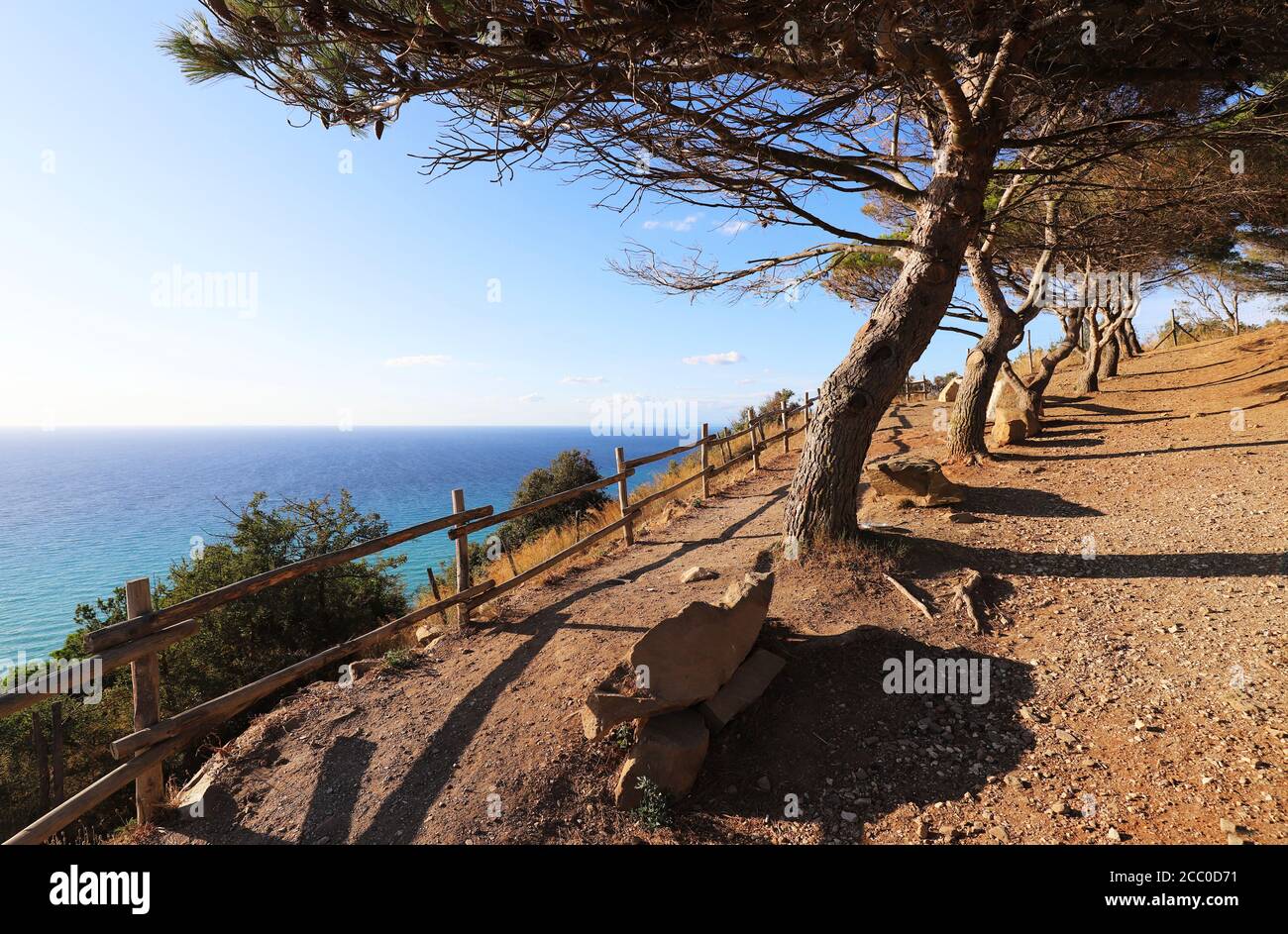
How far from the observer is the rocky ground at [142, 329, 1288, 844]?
3.07 meters

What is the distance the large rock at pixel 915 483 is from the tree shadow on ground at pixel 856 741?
3.22 meters

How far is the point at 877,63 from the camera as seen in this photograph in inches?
184

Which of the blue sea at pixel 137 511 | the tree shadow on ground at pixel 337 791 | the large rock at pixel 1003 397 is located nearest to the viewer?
the tree shadow on ground at pixel 337 791

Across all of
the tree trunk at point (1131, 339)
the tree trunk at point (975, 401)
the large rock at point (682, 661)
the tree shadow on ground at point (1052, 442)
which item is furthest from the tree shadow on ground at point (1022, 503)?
the tree trunk at point (1131, 339)

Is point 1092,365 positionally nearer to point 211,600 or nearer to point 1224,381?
point 1224,381

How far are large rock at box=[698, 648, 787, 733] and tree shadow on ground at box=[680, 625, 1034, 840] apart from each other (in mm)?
112

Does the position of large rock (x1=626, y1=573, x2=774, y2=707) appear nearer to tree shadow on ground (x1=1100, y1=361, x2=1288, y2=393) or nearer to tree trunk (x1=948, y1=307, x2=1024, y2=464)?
tree trunk (x1=948, y1=307, x2=1024, y2=464)

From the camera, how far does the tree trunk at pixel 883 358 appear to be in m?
5.67

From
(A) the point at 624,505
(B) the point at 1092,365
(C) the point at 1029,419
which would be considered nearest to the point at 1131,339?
(B) the point at 1092,365

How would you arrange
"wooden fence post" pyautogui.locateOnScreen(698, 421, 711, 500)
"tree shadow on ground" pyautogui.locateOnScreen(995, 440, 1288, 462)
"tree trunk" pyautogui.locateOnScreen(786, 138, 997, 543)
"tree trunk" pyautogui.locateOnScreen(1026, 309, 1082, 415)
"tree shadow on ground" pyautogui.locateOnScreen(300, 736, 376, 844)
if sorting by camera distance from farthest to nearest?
"wooden fence post" pyautogui.locateOnScreen(698, 421, 711, 500), "tree trunk" pyautogui.locateOnScreen(1026, 309, 1082, 415), "tree shadow on ground" pyautogui.locateOnScreen(995, 440, 1288, 462), "tree trunk" pyautogui.locateOnScreen(786, 138, 997, 543), "tree shadow on ground" pyautogui.locateOnScreen(300, 736, 376, 844)

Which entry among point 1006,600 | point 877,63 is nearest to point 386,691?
point 1006,600

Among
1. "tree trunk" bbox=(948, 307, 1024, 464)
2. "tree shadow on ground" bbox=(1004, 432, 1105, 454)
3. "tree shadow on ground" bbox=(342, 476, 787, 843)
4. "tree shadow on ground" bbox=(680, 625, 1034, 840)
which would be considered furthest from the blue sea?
"tree shadow on ground" bbox=(1004, 432, 1105, 454)

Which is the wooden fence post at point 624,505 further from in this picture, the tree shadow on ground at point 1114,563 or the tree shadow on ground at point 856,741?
the tree shadow on ground at point 856,741
